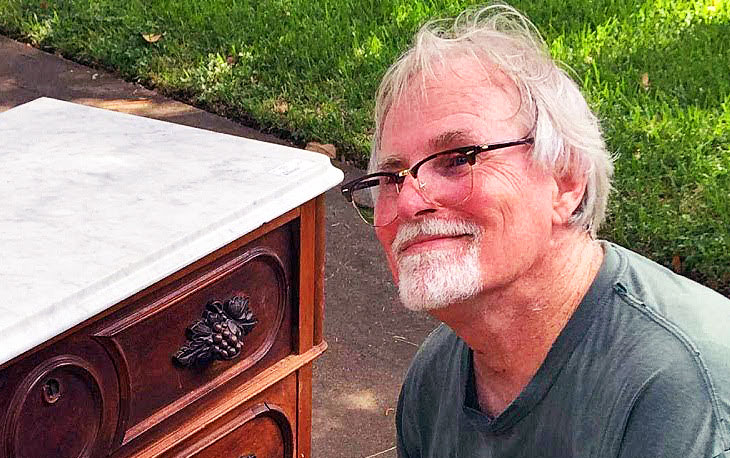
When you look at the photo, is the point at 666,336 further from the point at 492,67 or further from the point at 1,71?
the point at 1,71

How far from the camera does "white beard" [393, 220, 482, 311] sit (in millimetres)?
1671

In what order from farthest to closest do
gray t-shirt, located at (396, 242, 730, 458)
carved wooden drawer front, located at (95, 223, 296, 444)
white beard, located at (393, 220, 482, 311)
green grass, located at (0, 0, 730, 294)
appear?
1. green grass, located at (0, 0, 730, 294)
2. carved wooden drawer front, located at (95, 223, 296, 444)
3. white beard, located at (393, 220, 482, 311)
4. gray t-shirt, located at (396, 242, 730, 458)

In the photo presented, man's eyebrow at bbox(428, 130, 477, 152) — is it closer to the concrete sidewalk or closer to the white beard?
the white beard

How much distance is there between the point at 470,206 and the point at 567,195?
161mm

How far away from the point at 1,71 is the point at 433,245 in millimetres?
4222

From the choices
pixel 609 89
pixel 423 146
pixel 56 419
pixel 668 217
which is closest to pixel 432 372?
pixel 423 146

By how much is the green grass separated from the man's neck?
2005mm

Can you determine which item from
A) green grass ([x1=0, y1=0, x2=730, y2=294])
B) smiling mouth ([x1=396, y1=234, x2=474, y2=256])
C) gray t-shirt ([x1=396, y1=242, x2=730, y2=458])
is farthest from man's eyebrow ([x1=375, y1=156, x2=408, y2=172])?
green grass ([x1=0, y1=0, x2=730, y2=294])

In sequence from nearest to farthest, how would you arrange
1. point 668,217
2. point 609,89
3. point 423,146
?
point 423,146 < point 668,217 < point 609,89

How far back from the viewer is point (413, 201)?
67.5 inches

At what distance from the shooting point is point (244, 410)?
208 cm

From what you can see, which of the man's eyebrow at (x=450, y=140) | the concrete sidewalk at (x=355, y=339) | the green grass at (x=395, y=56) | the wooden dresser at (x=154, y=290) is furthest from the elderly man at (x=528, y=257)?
the green grass at (x=395, y=56)

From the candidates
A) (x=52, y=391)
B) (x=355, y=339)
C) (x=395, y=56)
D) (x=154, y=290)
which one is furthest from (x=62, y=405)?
(x=395, y=56)

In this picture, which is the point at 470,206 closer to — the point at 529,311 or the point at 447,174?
the point at 447,174
